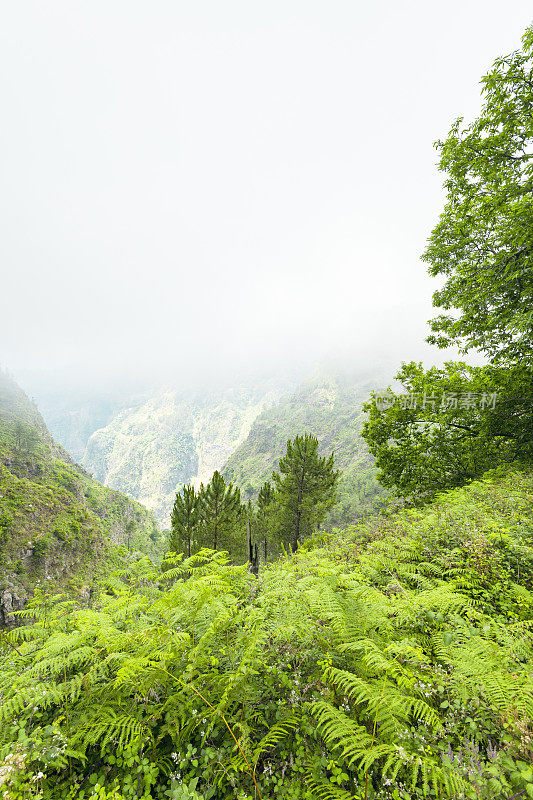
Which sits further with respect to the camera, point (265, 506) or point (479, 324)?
point (265, 506)

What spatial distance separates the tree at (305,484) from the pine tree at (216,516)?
4.08m

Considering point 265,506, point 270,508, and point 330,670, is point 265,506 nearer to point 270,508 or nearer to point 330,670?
point 270,508

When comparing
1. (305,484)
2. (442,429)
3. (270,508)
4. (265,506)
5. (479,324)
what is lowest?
(265,506)

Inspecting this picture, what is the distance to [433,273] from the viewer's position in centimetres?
1067

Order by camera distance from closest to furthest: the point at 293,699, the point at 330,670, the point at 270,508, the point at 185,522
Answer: the point at 293,699 < the point at 330,670 < the point at 185,522 < the point at 270,508

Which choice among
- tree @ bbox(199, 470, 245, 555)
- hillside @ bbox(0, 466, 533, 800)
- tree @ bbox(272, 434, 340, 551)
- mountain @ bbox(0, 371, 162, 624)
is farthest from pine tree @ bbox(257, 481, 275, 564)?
mountain @ bbox(0, 371, 162, 624)

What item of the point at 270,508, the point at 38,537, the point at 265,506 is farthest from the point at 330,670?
the point at 38,537

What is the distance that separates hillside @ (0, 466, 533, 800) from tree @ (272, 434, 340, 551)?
1706 cm

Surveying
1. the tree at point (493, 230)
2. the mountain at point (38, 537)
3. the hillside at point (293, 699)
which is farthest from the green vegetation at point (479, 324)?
the mountain at point (38, 537)

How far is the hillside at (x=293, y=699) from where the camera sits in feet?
6.81

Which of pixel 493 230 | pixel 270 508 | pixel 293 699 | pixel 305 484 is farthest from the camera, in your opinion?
pixel 270 508

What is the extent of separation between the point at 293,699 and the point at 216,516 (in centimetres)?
1859

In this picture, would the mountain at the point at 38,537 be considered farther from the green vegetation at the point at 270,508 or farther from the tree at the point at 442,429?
the tree at the point at 442,429

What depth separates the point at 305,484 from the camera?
2194cm
